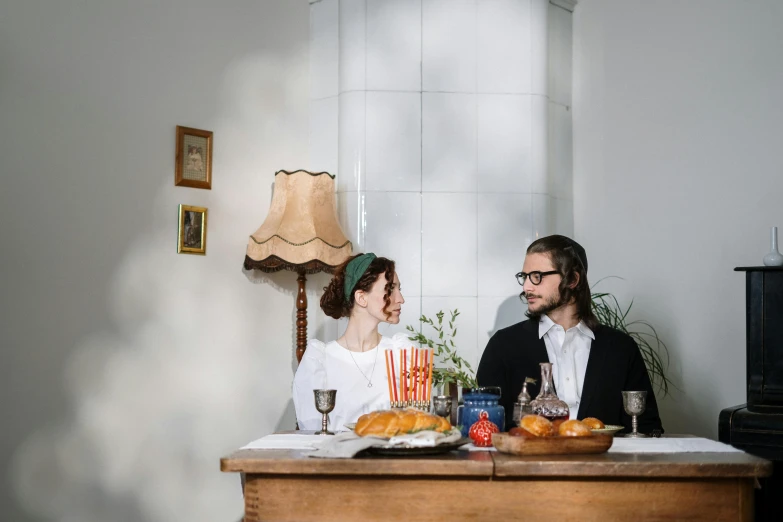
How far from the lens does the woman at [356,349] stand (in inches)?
138

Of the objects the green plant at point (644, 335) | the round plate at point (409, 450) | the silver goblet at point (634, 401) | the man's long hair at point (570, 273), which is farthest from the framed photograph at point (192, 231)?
the silver goblet at point (634, 401)

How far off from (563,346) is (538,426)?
1091 millimetres

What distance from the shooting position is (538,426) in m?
2.37

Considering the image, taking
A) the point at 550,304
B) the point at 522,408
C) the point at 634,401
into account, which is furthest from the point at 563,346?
the point at 522,408

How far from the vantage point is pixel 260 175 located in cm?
468

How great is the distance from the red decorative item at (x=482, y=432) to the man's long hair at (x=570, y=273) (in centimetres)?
99

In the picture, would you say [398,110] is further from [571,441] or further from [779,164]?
[571,441]

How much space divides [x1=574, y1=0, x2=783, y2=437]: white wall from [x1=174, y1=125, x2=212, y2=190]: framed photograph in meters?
1.96

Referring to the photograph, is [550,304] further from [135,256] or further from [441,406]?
[135,256]

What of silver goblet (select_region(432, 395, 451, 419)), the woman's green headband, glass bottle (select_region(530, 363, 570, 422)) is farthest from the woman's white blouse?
glass bottle (select_region(530, 363, 570, 422))

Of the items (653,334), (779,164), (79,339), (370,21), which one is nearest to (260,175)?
(370,21)

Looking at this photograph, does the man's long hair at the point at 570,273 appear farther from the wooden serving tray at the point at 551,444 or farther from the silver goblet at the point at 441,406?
the wooden serving tray at the point at 551,444

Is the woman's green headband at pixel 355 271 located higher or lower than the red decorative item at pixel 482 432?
higher

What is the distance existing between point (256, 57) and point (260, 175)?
615 mm
